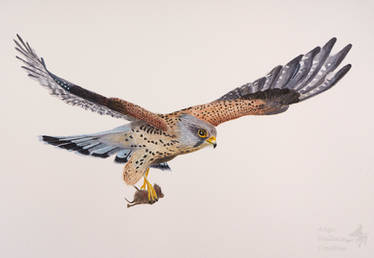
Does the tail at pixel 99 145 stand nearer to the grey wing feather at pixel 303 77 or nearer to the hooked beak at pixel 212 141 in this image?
the hooked beak at pixel 212 141

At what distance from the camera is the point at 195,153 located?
1638 mm

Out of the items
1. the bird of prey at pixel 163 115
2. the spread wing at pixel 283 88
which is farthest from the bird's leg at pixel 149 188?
the spread wing at pixel 283 88

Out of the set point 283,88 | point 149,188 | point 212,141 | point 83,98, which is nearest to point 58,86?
point 83,98

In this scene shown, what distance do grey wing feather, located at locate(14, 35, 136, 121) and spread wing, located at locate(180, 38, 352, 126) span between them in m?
0.39

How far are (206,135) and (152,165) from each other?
283 mm

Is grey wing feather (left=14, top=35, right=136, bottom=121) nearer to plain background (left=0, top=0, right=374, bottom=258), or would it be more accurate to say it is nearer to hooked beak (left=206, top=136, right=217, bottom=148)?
plain background (left=0, top=0, right=374, bottom=258)

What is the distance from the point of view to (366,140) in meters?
1.79

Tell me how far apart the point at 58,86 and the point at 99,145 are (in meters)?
0.31

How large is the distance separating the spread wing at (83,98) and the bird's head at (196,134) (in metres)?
0.08

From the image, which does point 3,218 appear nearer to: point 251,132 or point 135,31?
point 135,31

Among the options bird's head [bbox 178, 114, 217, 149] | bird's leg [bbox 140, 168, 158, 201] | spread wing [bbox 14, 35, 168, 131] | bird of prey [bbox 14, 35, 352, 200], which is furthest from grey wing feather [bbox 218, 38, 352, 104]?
bird's leg [bbox 140, 168, 158, 201]

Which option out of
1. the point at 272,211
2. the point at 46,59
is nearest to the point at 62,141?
the point at 46,59

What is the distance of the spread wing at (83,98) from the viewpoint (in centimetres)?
148

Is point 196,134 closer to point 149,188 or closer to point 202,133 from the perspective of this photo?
point 202,133
